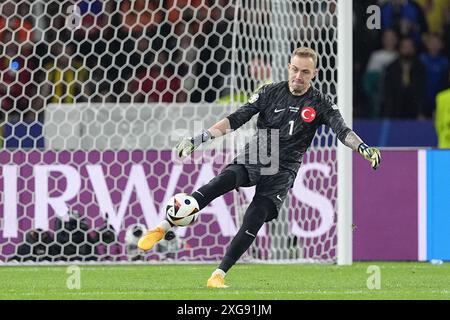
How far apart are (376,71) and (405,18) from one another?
2.61ft

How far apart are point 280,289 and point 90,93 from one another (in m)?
4.13

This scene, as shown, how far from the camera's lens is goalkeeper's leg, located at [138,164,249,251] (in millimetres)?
8086

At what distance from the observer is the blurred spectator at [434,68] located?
16.2 metres

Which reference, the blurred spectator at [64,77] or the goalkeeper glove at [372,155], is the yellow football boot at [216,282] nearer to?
the goalkeeper glove at [372,155]

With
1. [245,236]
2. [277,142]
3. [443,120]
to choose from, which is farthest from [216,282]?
[443,120]

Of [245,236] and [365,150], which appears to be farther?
[245,236]

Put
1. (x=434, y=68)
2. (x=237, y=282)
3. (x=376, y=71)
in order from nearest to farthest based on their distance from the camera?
(x=237, y=282), (x=376, y=71), (x=434, y=68)

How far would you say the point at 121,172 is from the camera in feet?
37.4

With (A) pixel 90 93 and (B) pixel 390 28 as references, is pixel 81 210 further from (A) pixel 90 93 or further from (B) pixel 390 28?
(B) pixel 390 28

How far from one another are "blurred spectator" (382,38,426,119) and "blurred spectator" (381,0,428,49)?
0.96 feet

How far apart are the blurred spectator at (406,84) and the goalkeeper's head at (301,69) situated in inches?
277

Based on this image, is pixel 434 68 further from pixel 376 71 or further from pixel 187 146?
pixel 187 146

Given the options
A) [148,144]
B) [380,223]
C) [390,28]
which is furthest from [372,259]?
[390,28]

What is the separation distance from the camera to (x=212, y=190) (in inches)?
331
